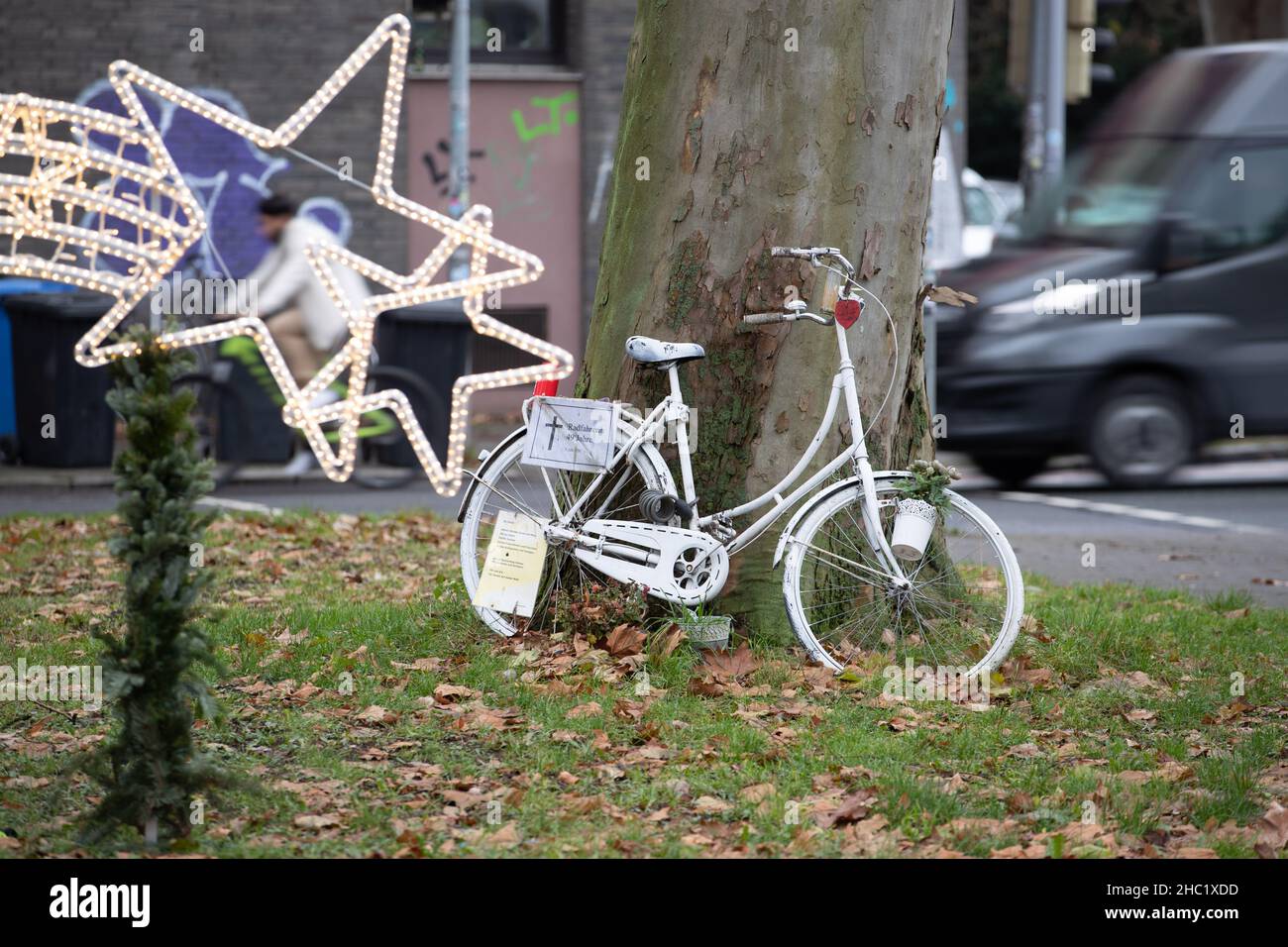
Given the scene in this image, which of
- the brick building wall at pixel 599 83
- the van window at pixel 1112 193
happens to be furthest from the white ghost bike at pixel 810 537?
the brick building wall at pixel 599 83

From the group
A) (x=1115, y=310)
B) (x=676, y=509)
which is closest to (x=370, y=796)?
(x=676, y=509)

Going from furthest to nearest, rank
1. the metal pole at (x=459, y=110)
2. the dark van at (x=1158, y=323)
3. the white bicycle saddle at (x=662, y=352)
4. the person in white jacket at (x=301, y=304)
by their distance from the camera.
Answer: the metal pole at (x=459, y=110)
the dark van at (x=1158, y=323)
the person in white jacket at (x=301, y=304)
the white bicycle saddle at (x=662, y=352)

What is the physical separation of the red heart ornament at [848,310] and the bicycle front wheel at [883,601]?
22.9 inches

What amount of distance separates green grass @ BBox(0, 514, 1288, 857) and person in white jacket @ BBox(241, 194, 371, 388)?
5037 mm

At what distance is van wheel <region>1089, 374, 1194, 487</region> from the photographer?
12.5m

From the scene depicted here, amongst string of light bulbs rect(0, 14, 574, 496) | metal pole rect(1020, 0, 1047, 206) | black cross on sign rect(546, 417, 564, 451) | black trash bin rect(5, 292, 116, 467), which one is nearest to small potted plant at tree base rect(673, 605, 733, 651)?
black cross on sign rect(546, 417, 564, 451)

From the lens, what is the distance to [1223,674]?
6168 millimetres

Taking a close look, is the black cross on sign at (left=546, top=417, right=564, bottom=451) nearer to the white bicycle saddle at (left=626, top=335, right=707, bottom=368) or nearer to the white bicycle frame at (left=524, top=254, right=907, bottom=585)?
the white bicycle frame at (left=524, top=254, right=907, bottom=585)

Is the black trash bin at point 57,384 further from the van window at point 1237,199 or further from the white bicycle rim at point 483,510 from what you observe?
the van window at point 1237,199

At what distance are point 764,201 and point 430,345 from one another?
7368 mm

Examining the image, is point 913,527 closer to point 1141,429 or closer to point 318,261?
point 318,261

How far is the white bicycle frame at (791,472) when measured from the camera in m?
5.82

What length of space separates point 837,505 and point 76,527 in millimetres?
5710
